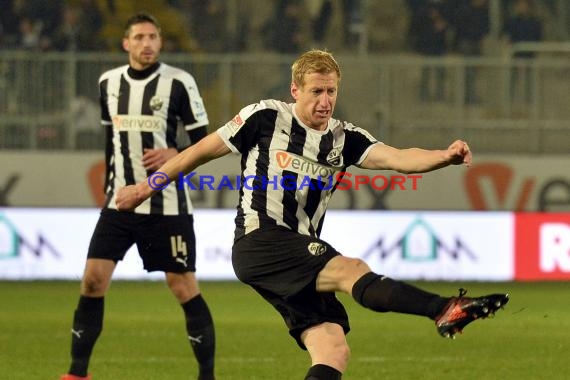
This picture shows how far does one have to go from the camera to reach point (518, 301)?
12344mm

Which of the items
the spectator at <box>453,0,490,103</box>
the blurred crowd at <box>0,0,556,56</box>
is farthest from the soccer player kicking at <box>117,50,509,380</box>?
the spectator at <box>453,0,490,103</box>

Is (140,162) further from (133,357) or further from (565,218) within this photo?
(565,218)

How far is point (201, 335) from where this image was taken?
7121mm

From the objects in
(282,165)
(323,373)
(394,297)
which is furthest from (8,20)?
(394,297)

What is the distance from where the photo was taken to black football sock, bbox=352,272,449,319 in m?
4.82

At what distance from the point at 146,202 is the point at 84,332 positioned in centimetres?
80

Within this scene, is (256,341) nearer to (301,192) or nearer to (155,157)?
(155,157)

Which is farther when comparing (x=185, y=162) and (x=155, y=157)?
(x=155, y=157)

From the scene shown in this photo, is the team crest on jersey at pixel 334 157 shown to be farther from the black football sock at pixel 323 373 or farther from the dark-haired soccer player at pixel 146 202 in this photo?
the dark-haired soccer player at pixel 146 202

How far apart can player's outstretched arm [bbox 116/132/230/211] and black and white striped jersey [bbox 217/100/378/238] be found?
5 centimetres

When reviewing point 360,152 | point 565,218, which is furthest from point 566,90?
point 360,152

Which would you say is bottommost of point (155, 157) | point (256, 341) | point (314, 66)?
point (256, 341)

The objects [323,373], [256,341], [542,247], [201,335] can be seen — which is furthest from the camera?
[542,247]

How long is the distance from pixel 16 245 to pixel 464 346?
20.4ft
